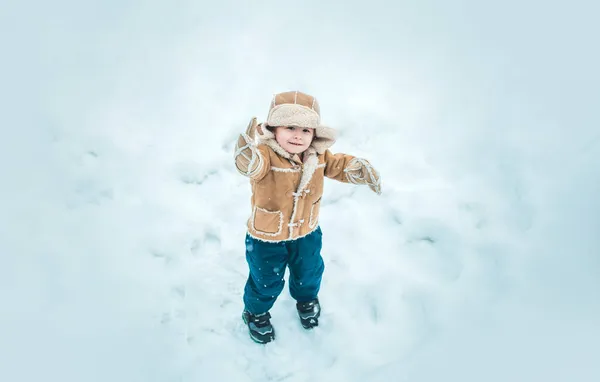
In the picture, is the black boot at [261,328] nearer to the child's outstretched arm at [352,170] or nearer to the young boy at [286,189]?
the young boy at [286,189]

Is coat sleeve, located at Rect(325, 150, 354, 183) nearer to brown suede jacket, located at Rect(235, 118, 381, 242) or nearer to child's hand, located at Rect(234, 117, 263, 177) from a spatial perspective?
brown suede jacket, located at Rect(235, 118, 381, 242)

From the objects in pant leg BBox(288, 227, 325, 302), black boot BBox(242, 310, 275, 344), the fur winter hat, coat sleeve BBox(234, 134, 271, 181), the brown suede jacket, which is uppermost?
the fur winter hat

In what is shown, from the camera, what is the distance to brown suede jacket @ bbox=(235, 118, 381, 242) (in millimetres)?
1914

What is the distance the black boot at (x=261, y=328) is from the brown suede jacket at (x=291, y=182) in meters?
0.52

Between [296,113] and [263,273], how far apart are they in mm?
836

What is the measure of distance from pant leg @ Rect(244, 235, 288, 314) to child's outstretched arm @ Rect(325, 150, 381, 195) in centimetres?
46

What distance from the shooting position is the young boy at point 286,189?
6.09ft

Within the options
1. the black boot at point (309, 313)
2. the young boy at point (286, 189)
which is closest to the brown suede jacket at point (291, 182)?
the young boy at point (286, 189)

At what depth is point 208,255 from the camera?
269 centimetres

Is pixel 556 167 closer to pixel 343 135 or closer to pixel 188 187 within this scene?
pixel 343 135

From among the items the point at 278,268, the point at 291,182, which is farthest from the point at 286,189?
the point at 278,268

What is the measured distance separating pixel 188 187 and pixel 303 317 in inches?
52.7

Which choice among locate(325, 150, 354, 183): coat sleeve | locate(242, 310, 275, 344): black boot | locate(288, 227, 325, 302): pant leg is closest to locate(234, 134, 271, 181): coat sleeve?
locate(325, 150, 354, 183): coat sleeve

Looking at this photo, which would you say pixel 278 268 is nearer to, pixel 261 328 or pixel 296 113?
pixel 261 328
